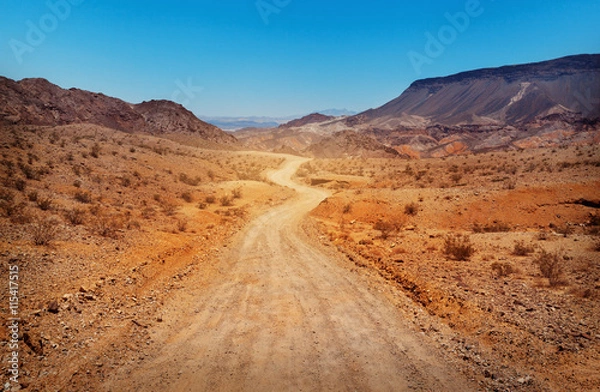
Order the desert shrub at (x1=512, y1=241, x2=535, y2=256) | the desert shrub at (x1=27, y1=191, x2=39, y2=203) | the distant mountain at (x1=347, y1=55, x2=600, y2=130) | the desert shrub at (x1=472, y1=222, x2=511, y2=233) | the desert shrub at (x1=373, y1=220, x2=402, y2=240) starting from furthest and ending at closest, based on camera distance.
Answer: the distant mountain at (x1=347, y1=55, x2=600, y2=130)
the desert shrub at (x1=373, y1=220, x2=402, y2=240)
the desert shrub at (x1=472, y1=222, x2=511, y2=233)
the desert shrub at (x1=27, y1=191, x2=39, y2=203)
the desert shrub at (x1=512, y1=241, x2=535, y2=256)

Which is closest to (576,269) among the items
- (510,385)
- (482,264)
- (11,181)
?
(482,264)

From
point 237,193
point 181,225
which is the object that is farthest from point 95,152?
point 181,225

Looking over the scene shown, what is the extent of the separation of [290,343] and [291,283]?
9.31 feet

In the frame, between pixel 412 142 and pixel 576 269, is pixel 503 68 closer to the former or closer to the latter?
pixel 412 142

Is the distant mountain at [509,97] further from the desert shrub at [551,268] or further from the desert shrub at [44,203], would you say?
the desert shrub at [44,203]

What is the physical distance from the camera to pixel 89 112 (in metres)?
62.5

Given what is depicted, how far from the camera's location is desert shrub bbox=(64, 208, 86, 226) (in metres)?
10.5

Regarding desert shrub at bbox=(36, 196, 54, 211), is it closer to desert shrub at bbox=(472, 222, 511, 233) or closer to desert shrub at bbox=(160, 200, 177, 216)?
desert shrub at bbox=(160, 200, 177, 216)

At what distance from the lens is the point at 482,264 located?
9.33 m

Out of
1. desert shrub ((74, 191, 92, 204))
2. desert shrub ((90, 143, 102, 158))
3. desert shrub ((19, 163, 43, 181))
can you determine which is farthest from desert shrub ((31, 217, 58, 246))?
desert shrub ((90, 143, 102, 158))

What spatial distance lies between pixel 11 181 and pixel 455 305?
16211 mm

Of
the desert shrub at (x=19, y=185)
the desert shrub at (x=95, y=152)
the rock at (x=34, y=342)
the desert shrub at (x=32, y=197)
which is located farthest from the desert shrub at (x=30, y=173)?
the rock at (x=34, y=342)

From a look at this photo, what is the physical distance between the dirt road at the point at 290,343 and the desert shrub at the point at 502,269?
352 cm

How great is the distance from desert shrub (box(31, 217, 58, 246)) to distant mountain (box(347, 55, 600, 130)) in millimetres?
116289
